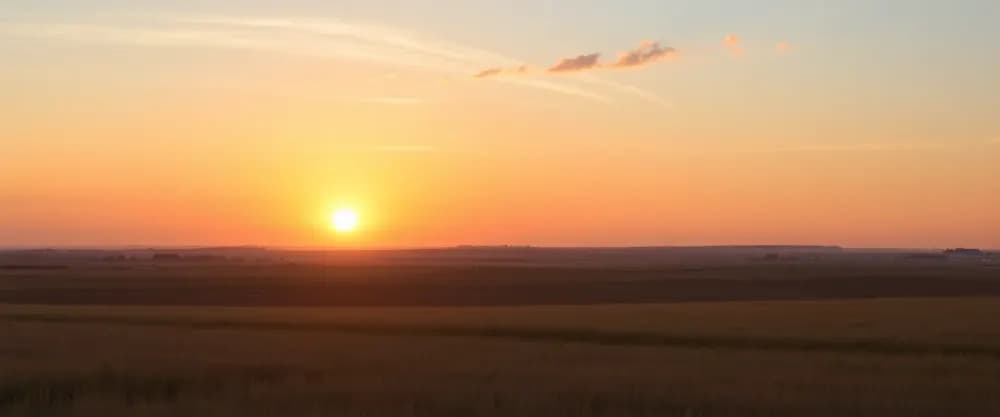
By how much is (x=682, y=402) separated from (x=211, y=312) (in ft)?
82.2

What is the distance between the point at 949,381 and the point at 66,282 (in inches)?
2281

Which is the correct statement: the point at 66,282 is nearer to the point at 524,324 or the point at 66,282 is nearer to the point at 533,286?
the point at 533,286

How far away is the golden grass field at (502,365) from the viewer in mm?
14281

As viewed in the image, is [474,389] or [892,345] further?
[892,345]

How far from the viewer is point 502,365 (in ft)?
63.1

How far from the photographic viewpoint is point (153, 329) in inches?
1132

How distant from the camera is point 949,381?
55.6 ft

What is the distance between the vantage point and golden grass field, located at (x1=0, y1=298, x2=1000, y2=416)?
46.9ft

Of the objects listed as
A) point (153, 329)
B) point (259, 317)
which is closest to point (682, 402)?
point (153, 329)

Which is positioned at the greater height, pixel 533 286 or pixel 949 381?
pixel 533 286

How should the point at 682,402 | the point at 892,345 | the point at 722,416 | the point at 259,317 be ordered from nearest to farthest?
the point at 722,416 < the point at 682,402 < the point at 892,345 < the point at 259,317

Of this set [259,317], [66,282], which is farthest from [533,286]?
[259,317]

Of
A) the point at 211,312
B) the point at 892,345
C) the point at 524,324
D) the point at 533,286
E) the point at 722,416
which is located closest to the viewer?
the point at 722,416

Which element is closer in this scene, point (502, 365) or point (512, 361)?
point (502, 365)
